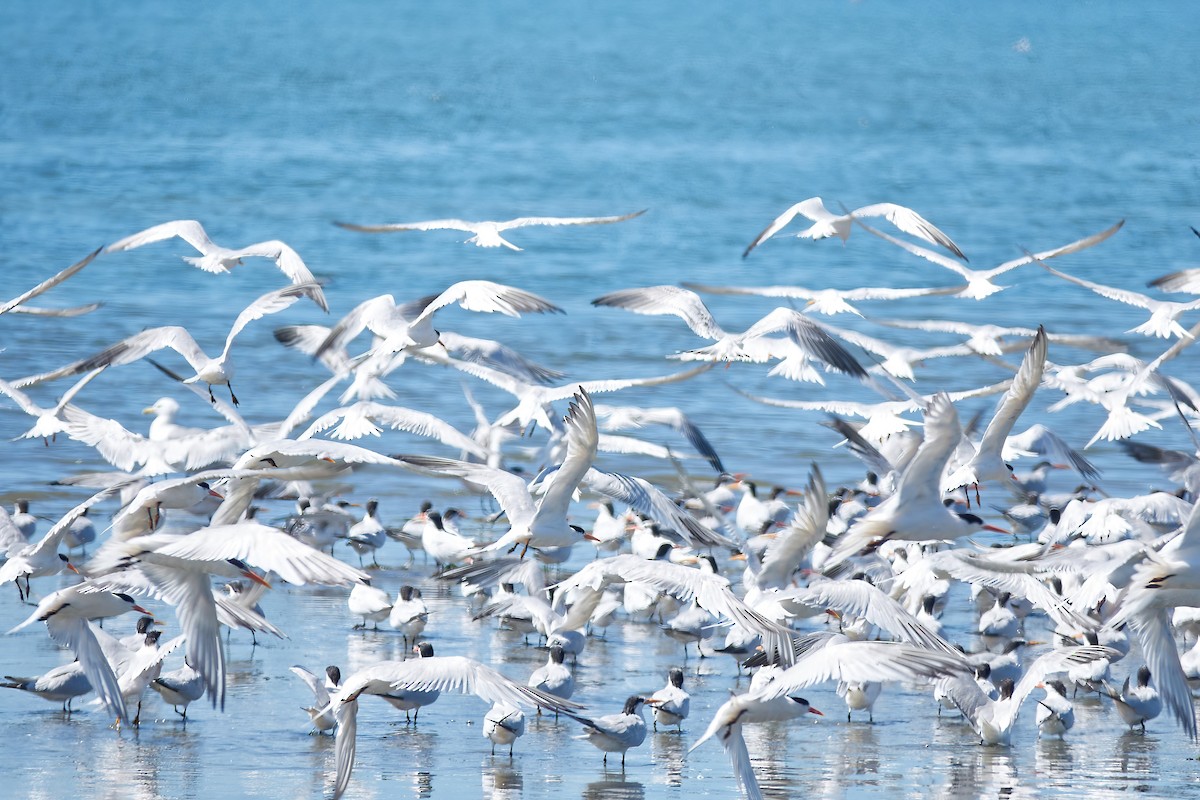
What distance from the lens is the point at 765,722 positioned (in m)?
9.10

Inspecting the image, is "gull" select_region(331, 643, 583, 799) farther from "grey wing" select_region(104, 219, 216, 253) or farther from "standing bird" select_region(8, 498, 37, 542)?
"grey wing" select_region(104, 219, 216, 253)

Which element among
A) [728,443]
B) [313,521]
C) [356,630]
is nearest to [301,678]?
[356,630]

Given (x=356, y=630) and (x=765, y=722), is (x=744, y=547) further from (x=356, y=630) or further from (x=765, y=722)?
(x=356, y=630)

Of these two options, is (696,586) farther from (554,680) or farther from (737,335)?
(737,335)

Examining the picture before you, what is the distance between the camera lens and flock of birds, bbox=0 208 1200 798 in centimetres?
820

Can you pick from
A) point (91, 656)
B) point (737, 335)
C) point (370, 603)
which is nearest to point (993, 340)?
point (737, 335)

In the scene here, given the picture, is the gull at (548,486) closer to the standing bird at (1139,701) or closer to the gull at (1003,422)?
the gull at (1003,422)

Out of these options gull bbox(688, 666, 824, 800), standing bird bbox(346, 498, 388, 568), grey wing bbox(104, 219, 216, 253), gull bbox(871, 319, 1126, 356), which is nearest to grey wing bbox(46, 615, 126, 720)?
gull bbox(688, 666, 824, 800)

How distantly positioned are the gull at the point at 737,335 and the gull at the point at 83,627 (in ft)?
14.9

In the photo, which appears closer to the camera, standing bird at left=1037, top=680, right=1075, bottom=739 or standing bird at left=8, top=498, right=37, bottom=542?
standing bird at left=1037, top=680, right=1075, bottom=739

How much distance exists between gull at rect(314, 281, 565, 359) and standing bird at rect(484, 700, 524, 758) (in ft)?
11.1

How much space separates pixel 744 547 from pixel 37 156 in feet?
134

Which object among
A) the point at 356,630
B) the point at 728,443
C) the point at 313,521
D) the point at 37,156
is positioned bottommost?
the point at 356,630

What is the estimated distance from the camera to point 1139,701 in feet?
30.3
